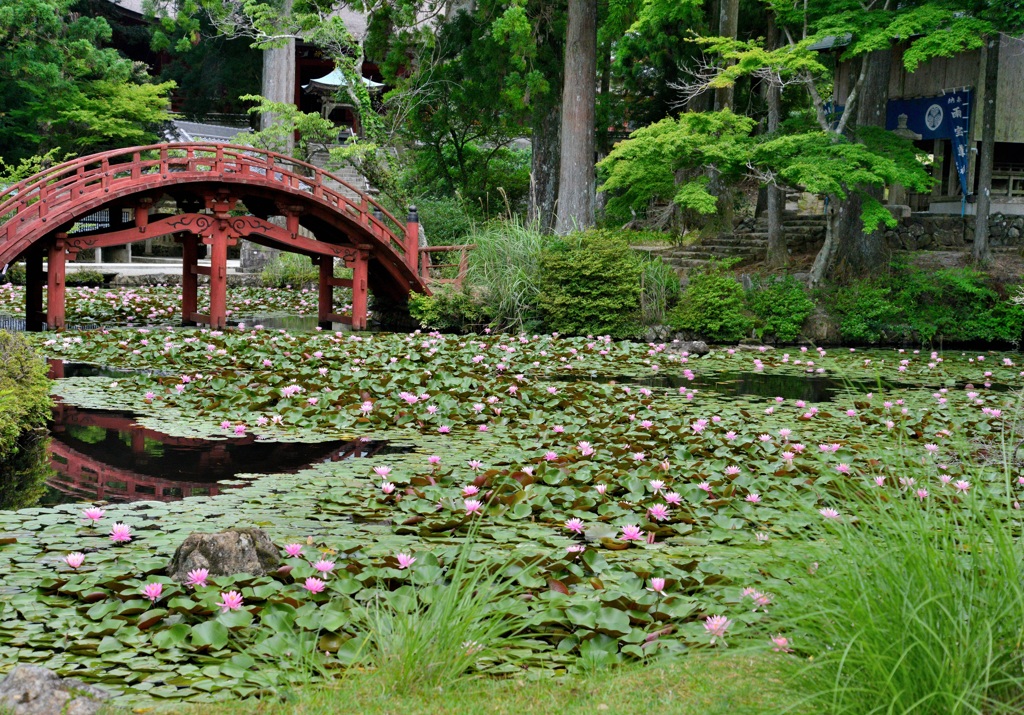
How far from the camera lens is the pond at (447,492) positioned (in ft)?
12.1

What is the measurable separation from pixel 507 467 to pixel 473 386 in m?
2.84

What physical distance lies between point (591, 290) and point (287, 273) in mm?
10665

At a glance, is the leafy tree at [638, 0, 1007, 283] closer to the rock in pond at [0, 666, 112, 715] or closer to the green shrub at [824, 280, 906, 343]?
the green shrub at [824, 280, 906, 343]

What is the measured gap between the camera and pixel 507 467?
652 cm

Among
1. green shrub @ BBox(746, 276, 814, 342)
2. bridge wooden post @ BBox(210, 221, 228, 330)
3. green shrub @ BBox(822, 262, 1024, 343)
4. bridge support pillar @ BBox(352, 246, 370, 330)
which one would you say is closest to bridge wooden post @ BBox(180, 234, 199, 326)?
bridge wooden post @ BBox(210, 221, 228, 330)

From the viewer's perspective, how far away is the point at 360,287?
1664cm

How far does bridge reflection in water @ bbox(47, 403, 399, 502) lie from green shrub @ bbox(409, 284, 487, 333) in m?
7.83

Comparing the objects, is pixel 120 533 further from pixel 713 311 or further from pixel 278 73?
pixel 278 73

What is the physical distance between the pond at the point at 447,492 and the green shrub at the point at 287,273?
1183cm

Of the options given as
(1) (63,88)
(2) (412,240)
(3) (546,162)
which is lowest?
(2) (412,240)

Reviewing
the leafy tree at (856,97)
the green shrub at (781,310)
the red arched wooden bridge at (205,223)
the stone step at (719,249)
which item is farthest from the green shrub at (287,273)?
the leafy tree at (856,97)

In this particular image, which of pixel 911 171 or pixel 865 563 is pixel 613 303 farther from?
pixel 865 563

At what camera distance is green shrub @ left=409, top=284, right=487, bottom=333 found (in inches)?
624

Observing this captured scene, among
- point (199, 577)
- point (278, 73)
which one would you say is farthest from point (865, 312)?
point (278, 73)
